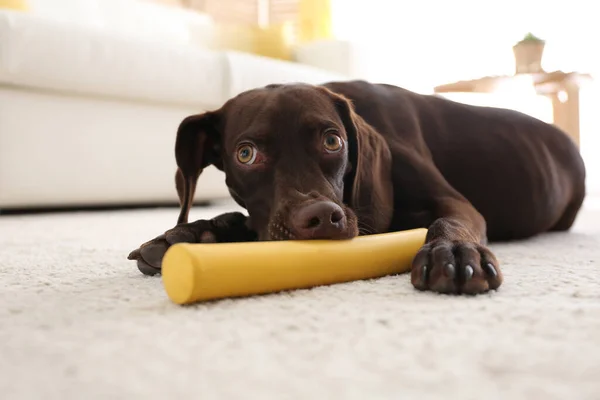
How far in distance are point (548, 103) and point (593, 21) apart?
928 millimetres

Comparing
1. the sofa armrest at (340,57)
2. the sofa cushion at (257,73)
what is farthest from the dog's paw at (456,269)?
the sofa armrest at (340,57)

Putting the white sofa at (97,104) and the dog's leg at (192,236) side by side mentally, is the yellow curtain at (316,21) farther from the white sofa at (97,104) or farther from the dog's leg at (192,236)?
the dog's leg at (192,236)

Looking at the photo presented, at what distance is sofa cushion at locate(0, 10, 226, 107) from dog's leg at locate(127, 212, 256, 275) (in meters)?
2.25

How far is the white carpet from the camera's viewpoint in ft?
2.26

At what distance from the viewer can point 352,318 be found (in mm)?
987

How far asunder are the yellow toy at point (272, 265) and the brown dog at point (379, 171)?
0.07 meters

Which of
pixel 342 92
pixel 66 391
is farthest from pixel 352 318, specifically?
pixel 342 92

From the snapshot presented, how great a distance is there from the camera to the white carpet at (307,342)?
0.69m

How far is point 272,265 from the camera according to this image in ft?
3.85

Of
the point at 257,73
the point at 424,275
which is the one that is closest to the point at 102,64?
the point at 257,73

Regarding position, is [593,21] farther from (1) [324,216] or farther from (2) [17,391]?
(2) [17,391]

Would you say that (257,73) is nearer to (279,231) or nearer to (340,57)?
(340,57)

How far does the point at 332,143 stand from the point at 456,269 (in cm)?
58

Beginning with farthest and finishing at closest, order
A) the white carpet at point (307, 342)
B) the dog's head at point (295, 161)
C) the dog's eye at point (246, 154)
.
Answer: the dog's eye at point (246, 154) < the dog's head at point (295, 161) < the white carpet at point (307, 342)
